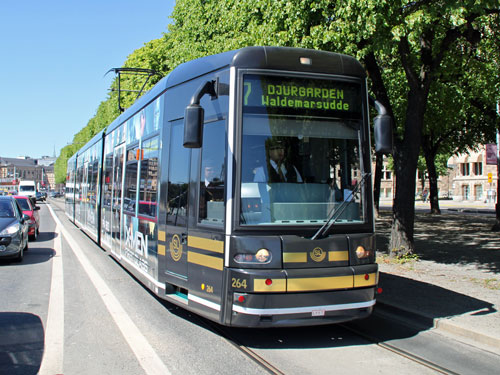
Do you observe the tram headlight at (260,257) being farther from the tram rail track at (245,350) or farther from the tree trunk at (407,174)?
the tree trunk at (407,174)

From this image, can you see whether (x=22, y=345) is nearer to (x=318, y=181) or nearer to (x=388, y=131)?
(x=318, y=181)

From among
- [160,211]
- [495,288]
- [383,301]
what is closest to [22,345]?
[160,211]

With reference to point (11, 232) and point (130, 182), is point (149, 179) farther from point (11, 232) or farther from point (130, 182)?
point (11, 232)

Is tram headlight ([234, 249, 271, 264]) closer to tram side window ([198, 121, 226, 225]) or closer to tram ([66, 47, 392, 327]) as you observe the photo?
tram ([66, 47, 392, 327])

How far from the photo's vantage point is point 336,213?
5.65 m

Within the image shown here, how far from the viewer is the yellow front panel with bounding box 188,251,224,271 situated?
545cm

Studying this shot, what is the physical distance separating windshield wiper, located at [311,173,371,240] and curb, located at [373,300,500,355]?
6.74 feet

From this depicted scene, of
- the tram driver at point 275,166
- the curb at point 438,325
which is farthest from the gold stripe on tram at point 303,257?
the curb at point 438,325

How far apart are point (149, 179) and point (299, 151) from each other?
112 inches

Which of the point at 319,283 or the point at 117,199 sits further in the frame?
the point at 117,199

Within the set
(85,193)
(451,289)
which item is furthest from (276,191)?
(85,193)

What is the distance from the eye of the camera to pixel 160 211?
271 inches

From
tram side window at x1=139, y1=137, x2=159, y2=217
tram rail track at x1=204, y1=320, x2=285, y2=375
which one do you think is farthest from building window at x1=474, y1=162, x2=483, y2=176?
tram rail track at x1=204, y1=320, x2=285, y2=375

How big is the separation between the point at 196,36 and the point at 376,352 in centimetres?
1978
